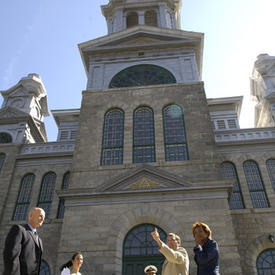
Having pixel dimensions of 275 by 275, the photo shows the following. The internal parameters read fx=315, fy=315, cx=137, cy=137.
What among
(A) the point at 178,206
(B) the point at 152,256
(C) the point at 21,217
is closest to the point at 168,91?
(A) the point at 178,206

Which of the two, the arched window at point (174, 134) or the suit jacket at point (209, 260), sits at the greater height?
the arched window at point (174, 134)

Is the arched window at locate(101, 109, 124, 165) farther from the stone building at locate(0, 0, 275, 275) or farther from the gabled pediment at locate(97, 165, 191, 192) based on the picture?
the gabled pediment at locate(97, 165, 191, 192)

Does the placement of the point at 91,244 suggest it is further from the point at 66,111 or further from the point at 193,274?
the point at 66,111

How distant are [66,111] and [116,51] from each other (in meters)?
7.54

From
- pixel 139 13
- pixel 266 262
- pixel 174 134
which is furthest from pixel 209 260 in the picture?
pixel 139 13

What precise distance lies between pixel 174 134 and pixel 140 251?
23.2 ft

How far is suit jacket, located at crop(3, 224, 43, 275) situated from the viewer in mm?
4973

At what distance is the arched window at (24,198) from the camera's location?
19.8m

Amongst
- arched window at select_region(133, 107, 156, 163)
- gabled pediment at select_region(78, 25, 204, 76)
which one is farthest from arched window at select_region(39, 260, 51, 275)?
gabled pediment at select_region(78, 25, 204, 76)

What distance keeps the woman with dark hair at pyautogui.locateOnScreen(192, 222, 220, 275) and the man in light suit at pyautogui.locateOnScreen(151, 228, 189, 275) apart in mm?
453

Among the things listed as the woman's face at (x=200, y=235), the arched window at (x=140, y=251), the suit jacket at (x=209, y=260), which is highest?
the arched window at (x=140, y=251)

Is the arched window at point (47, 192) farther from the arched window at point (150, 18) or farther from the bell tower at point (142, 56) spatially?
the arched window at point (150, 18)

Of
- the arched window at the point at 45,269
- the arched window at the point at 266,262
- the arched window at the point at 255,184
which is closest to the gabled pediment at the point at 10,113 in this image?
the arched window at the point at 45,269

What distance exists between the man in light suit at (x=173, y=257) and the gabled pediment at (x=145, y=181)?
29.3 feet
